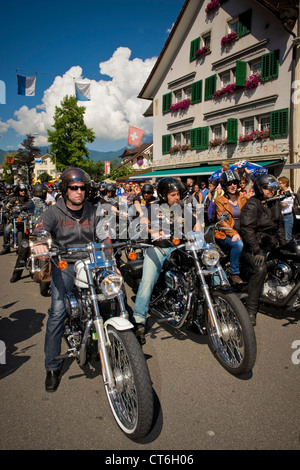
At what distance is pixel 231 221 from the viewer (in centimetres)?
529

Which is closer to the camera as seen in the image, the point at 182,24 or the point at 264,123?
the point at 264,123

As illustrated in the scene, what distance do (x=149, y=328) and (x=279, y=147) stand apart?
49.2 ft

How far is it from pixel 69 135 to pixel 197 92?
66.7 ft

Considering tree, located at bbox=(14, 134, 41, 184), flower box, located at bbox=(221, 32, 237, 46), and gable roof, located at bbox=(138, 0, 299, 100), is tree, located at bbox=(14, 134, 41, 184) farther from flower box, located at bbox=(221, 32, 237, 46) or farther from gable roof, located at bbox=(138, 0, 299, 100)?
flower box, located at bbox=(221, 32, 237, 46)

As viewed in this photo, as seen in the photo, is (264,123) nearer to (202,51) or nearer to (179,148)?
(202,51)

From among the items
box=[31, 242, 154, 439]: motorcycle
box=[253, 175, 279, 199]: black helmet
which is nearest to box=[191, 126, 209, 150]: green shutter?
box=[253, 175, 279, 199]: black helmet

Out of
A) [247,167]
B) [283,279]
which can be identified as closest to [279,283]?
[283,279]

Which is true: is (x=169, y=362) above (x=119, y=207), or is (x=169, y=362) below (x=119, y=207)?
below

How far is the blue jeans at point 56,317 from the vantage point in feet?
9.77

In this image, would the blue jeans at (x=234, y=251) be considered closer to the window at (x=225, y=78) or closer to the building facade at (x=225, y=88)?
the building facade at (x=225, y=88)

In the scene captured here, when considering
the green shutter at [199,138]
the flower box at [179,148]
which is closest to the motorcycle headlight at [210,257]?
the green shutter at [199,138]
